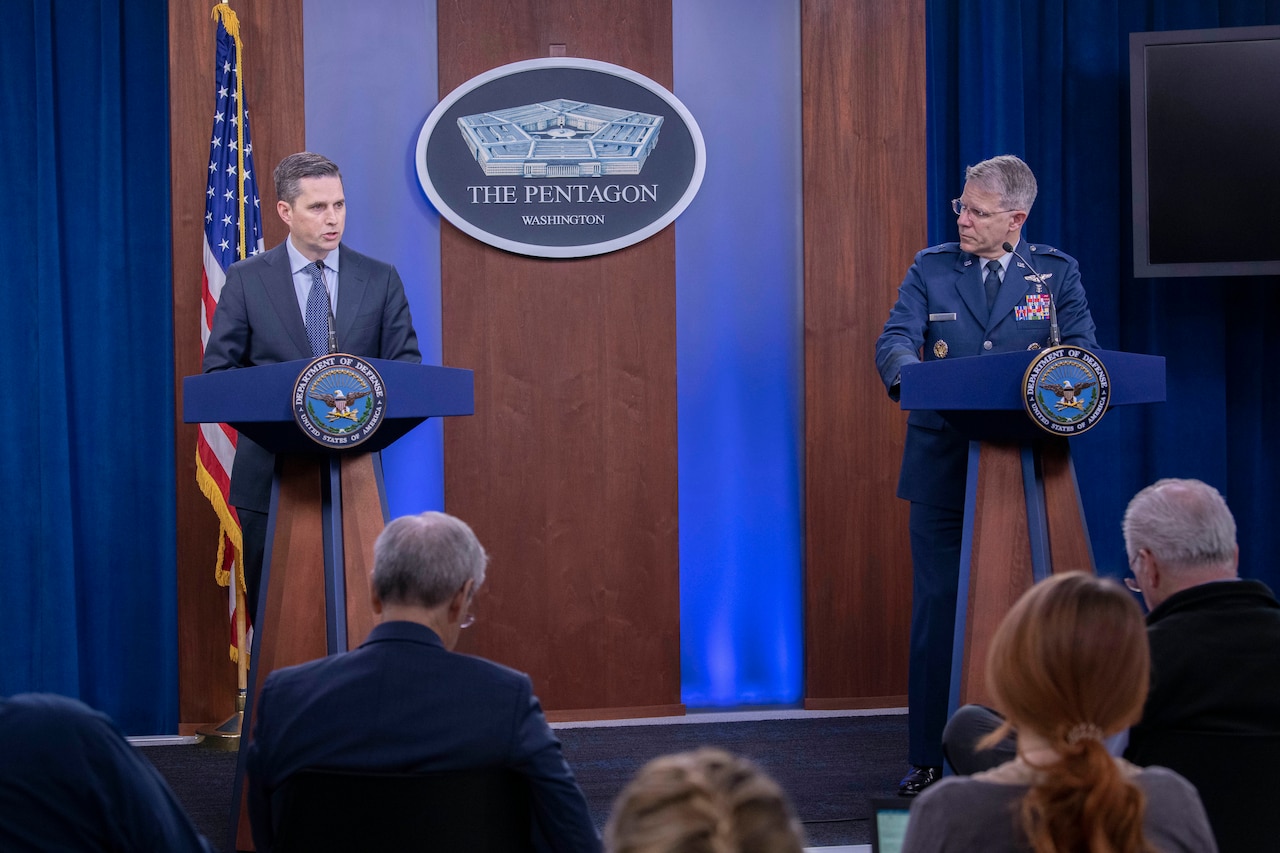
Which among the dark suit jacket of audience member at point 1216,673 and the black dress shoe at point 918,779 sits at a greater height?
the dark suit jacket of audience member at point 1216,673

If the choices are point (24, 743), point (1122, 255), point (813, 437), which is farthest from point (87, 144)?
point (1122, 255)

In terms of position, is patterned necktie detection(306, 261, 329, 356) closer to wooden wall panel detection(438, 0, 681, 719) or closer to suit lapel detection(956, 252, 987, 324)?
wooden wall panel detection(438, 0, 681, 719)

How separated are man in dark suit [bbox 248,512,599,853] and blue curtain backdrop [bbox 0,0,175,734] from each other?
110 inches

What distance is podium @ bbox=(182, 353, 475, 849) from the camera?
2729 millimetres

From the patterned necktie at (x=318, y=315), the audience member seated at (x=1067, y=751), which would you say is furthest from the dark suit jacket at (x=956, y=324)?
the audience member seated at (x=1067, y=751)

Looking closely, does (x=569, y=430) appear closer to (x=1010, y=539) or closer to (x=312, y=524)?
(x=312, y=524)

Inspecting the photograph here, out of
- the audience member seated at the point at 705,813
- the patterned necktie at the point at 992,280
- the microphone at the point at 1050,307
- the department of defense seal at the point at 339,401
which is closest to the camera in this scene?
the audience member seated at the point at 705,813

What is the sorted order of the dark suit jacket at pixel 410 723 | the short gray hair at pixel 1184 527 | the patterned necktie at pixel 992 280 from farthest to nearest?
the patterned necktie at pixel 992 280, the short gray hair at pixel 1184 527, the dark suit jacket at pixel 410 723

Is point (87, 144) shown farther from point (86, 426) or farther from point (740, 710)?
point (740, 710)

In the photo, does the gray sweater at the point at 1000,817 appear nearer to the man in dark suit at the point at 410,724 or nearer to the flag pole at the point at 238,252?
the man in dark suit at the point at 410,724

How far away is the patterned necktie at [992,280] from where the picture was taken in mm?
3516

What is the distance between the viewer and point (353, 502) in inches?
111

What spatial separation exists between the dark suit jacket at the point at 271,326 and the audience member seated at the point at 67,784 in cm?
191

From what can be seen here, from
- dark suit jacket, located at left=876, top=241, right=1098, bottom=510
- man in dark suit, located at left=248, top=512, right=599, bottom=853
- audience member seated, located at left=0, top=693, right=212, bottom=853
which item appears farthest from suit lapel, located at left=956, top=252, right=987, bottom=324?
audience member seated, located at left=0, top=693, right=212, bottom=853
